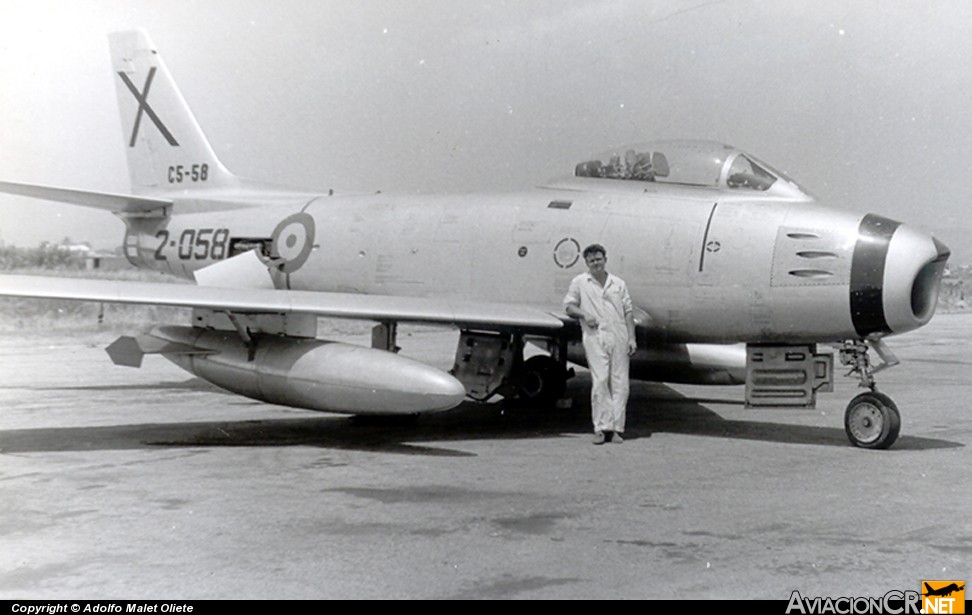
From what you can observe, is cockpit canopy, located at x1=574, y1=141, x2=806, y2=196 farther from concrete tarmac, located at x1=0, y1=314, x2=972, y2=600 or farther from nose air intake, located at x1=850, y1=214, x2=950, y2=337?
concrete tarmac, located at x1=0, y1=314, x2=972, y2=600

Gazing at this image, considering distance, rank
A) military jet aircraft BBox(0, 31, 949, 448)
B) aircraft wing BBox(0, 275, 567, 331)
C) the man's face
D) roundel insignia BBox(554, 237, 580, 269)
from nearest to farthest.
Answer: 1. aircraft wing BBox(0, 275, 567, 331)
2. military jet aircraft BBox(0, 31, 949, 448)
3. the man's face
4. roundel insignia BBox(554, 237, 580, 269)

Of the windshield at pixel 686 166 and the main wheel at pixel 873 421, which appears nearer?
the main wheel at pixel 873 421

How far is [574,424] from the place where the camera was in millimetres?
9070

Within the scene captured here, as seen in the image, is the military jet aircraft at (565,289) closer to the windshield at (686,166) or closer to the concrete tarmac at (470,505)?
the windshield at (686,166)

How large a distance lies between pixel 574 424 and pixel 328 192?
4.54 meters

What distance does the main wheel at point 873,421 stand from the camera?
722cm

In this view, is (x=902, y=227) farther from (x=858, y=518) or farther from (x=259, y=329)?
(x=259, y=329)

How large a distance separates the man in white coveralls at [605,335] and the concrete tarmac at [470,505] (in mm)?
327

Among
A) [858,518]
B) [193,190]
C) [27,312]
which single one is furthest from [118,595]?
[27,312]

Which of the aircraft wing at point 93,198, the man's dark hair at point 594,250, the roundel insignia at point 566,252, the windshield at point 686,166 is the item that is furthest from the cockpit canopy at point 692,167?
the aircraft wing at point 93,198

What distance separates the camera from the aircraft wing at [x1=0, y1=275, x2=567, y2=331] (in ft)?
23.1

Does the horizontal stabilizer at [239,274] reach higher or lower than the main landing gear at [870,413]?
higher

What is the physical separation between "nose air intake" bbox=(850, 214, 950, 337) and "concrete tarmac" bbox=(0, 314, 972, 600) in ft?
3.35

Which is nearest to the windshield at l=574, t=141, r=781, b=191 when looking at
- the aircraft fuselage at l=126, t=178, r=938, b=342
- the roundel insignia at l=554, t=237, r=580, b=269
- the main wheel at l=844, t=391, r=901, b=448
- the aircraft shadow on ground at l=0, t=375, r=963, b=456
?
the aircraft fuselage at l=126, t=178, r=938, b=342
